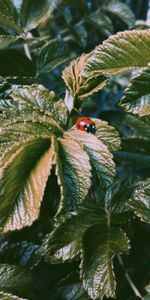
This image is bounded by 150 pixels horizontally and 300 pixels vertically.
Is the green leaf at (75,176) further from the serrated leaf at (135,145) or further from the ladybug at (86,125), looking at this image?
the serrated leaf at (135,145)

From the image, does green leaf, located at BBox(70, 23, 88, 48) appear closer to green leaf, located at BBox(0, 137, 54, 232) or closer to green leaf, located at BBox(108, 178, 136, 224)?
green leaf, located at BBox(108, 178, 136, 224)

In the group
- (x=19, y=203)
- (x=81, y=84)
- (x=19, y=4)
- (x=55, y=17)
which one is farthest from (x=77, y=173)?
(x=55, y=17)

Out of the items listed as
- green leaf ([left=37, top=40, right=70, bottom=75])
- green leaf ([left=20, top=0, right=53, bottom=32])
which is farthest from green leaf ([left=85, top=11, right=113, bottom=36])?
green leaf ([left=20, top=0, right=53, bottom=32])

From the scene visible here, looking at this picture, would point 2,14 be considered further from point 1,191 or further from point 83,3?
A: point 83,3

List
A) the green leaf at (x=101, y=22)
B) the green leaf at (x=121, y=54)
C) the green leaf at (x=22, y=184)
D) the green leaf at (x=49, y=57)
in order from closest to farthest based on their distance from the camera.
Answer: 1. the green leaf at (x=22, y=184)
2. the green leaf at (x=121, y=54)
3. the green leaf at (x=49, y=57)
4. the green leaf at (x=101, y=22)

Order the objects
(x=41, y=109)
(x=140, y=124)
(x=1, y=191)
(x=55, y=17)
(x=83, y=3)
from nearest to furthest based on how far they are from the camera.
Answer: (x=1, y=191) < (x=41, y=109) < (x=140, y=124) < (x=83, y=3) < (x=55, y=17)

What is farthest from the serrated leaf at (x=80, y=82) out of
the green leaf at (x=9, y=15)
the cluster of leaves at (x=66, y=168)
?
the green leaf at (x=9, y=15)

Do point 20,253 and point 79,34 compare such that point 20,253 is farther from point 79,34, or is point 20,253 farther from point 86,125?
point 79,34
